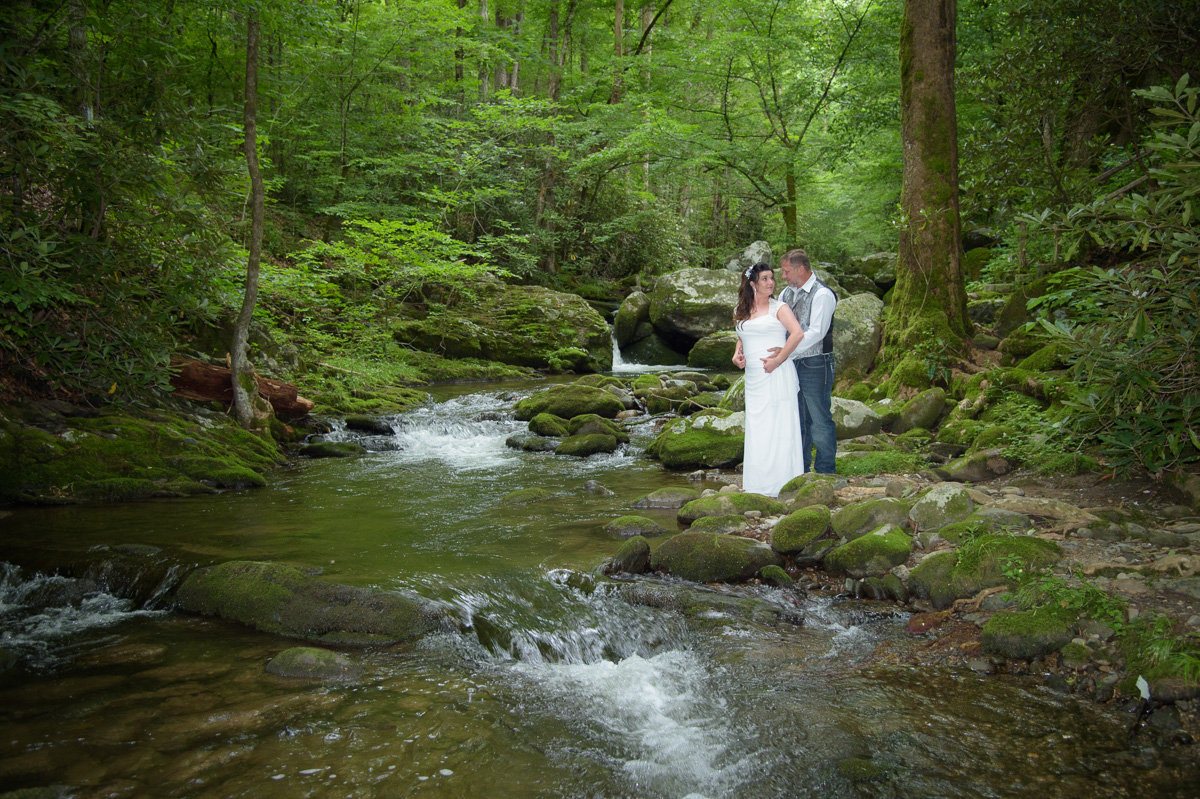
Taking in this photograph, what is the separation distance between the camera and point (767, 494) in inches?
278

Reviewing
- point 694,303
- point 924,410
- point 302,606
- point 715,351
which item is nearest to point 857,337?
point 924,410

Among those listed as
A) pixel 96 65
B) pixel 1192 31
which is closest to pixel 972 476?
pixel 1192 31

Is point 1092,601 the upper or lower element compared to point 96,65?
lower

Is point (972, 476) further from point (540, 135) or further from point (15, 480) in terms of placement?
point (540, 135)

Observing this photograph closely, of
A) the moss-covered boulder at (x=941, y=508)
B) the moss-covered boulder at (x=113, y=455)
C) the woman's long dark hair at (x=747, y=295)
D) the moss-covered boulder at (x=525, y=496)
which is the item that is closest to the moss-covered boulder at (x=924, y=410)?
the woman's long dark hair at (x=747, y=295)

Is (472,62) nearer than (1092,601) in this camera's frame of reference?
No

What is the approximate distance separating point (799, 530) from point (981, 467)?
7.94ft

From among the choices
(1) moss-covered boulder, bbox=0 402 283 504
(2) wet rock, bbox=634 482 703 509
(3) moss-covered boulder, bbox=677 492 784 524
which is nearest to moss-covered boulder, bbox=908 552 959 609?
(3) moss-covered boulder, bbox=677 492 784 524

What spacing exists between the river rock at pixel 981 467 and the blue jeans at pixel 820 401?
3.68 feet

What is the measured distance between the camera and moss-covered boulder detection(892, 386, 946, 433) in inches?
346

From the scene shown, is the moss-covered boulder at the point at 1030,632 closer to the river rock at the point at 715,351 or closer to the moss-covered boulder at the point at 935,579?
the moss-covered boulder at the point at 935,579

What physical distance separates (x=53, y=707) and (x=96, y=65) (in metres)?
7.39

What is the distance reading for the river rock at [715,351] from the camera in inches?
752

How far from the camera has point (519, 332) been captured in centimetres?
1925
